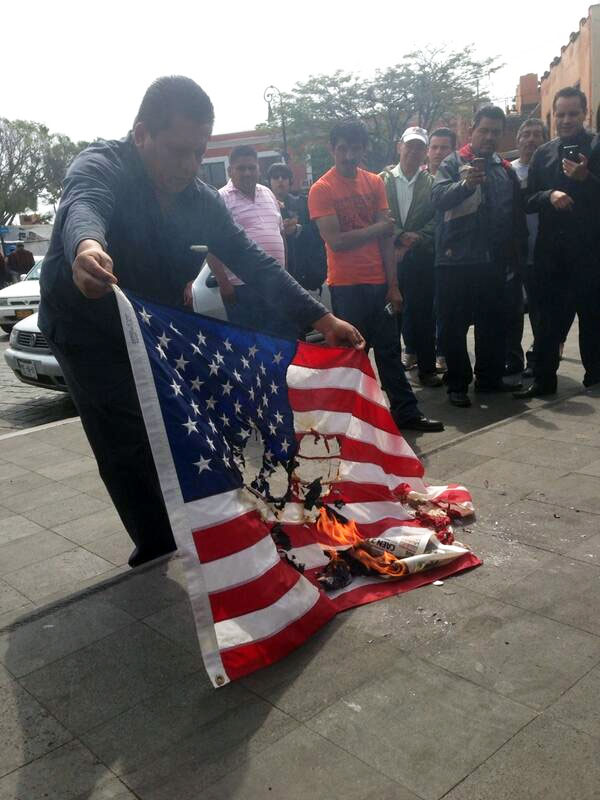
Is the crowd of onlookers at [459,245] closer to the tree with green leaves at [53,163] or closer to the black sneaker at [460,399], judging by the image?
the black sneaker at [460,399]

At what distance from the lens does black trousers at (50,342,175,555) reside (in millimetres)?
3543

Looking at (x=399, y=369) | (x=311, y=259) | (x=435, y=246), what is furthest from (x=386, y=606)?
(x=311, y=259)

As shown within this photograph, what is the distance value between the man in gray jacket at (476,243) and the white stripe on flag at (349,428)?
2.56 m

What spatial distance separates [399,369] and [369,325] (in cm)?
39

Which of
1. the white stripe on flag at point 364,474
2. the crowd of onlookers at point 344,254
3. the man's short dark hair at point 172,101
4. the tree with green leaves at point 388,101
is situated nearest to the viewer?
the man's short dark hair at point 172,101

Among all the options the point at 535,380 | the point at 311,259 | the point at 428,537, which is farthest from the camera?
the point at 311,259

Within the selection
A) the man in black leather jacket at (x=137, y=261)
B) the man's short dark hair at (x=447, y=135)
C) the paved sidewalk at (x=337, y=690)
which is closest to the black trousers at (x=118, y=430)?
the man in black leather jacket at (x=137, y=261)

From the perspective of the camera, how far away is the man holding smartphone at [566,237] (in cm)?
641

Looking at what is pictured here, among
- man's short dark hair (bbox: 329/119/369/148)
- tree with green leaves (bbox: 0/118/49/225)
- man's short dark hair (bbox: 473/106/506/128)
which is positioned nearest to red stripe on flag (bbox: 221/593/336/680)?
man's short dark hair (bbox: 329/119/369/148)

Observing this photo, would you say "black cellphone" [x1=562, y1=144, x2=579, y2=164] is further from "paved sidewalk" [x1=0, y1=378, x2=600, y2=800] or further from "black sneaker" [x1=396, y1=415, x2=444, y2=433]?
"paved sidewalk" [x1=0, y1=378, x2=600, y2=800]

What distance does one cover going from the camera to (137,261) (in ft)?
11.6

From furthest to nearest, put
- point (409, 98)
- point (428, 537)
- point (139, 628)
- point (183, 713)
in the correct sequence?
point (409, 98), point (428, 537), point (139, 628), point (183, 713)

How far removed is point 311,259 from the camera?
9.77 meters

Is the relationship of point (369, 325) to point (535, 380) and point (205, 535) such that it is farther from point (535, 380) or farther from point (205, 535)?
point (205, 535)
